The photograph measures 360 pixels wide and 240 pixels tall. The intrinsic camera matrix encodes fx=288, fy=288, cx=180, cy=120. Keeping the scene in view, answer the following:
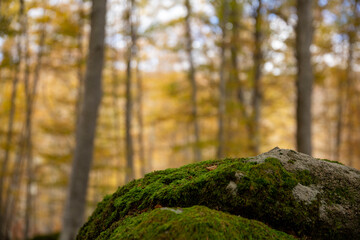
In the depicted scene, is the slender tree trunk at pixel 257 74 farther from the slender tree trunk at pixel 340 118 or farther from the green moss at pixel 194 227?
the green moss at pixel 194 227

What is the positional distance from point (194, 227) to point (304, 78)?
6.01 metres

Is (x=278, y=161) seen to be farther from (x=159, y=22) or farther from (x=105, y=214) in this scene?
(x=159, y=22)

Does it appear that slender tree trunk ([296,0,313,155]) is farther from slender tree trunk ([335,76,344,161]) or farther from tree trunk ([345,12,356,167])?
slender tree trunk ([335,76,344,161])

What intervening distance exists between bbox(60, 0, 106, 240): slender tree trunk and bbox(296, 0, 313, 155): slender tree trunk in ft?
14.4

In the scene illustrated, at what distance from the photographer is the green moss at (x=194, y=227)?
1.40 m

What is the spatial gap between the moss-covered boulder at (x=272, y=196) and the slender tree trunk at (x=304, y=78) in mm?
4650

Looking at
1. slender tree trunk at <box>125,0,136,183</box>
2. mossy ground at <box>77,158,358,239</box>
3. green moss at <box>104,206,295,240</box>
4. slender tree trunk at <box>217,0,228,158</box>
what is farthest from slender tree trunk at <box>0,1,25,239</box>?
green moss at <box>104,206,295,240</box>

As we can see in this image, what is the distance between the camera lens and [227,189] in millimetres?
1739

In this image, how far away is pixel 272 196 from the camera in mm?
1728

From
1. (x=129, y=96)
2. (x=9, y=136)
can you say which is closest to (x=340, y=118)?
(x=129, y=96)

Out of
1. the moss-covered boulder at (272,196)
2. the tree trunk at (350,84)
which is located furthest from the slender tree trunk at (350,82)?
the moss-covered boulder at (272,196)

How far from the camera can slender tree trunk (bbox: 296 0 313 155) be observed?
6.44 meters

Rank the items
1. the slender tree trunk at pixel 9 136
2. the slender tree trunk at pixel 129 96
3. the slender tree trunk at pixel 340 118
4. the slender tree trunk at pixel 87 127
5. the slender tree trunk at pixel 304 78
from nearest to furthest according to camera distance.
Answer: the slender tree trunk at pixel 87 127 → the slender tree trunk at pixel 304 78 → the slender tree trunk at pixel 9 136 → the slender tree trunk at pixel 129 96 → the slender tree trunk at pixel 340 118

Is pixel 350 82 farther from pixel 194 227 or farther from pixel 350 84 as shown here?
pixel 194 227
